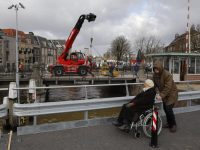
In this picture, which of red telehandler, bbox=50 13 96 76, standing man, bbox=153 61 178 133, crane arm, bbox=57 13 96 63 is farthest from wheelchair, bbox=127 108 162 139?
red telehandler, bbox=50 13 96 76

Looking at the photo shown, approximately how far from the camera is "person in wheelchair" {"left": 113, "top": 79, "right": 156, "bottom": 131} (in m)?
4.27

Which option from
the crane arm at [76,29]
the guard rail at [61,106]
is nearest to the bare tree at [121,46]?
the crane arm at [76,29]

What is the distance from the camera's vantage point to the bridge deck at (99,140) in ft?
12.7

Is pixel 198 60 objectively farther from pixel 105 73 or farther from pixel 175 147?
pixel 175 147

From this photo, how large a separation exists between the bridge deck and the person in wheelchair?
366 mm

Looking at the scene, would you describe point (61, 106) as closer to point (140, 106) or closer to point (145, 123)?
point (140, 106)

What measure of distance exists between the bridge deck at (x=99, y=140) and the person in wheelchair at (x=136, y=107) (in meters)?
0.37

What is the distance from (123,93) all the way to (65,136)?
1918 centimetres

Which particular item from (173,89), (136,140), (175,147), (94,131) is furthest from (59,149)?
(173,89)

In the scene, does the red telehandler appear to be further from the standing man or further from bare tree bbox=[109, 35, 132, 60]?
bare tree bbox=[109, 35, 132, 60]

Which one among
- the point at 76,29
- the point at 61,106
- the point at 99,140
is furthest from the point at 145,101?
the point at 76,29

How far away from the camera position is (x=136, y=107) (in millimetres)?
4344

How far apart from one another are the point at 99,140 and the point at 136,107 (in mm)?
1132

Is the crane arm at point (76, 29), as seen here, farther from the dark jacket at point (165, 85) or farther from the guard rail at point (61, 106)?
the dark jacket at point (165, 85)
